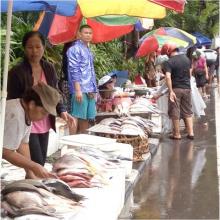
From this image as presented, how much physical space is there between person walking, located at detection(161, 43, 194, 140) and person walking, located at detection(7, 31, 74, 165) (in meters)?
4.74

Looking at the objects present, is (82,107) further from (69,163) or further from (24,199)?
(24,199)

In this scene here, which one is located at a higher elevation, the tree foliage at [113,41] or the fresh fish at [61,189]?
the tree foliage at [113,41]

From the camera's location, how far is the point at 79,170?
4418mm

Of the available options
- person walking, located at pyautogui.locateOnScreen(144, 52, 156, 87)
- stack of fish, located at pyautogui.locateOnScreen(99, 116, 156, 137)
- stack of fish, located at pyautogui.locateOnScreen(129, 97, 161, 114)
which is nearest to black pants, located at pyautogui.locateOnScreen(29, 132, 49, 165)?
stack of fish, located at pyautogui.locateOnScreen(99, 116, 156, 137)

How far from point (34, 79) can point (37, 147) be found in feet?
2.27

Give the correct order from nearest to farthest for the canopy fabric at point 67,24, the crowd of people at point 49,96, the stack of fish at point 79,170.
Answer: the crowd of people at point 49,96 < the stack of fish at point 79,170 < the canopy fabric at point 67,24

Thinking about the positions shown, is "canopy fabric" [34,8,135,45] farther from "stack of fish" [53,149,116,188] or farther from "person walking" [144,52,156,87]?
"person walking" [144,52,156,87]

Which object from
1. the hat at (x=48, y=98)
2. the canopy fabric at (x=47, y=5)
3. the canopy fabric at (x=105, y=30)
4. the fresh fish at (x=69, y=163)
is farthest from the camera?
the canopy fabric at (x=105, y=30)

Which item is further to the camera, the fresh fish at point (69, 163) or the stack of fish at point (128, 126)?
the stack of fish at point (128, 126)

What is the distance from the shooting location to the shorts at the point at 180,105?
9.77m

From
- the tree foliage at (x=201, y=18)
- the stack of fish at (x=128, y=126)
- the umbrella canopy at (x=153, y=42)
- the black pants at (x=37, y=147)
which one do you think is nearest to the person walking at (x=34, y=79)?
the black pants at (x=37, y=147)

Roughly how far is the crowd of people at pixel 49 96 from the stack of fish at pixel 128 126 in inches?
13.0

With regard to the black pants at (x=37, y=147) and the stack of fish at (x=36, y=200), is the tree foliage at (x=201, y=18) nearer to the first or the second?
the black pants at (x=37, y=147)

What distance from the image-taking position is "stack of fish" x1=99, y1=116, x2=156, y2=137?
24.0 ft
